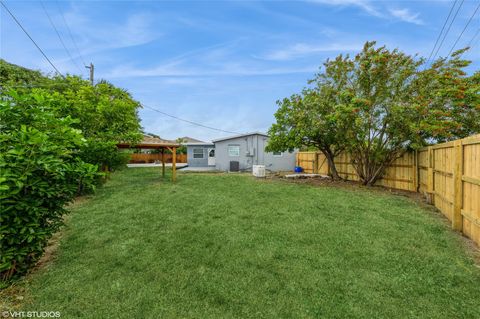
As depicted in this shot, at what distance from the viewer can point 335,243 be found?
13.3 ft

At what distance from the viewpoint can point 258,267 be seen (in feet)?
10.7

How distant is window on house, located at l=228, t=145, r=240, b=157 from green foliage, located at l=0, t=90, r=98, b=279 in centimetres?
1592

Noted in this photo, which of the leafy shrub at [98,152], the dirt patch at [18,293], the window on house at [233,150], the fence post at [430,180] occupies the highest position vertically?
the window on house at [233,150]

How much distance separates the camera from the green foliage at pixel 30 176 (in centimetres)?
259

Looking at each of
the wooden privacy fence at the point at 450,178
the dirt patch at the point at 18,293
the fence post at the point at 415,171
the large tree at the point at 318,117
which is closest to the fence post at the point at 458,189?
the wooden privacy fence at the point at 450,178

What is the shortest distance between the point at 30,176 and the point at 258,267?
3179mm

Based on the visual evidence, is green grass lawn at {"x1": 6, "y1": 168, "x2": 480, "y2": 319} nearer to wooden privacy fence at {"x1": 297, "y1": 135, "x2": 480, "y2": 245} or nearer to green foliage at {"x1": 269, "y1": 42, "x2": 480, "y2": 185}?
wooden privacy fence at {"x1": 297, "y1": 135, "x2": 480, "y2": 245}

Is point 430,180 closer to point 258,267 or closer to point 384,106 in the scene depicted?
point 384,106

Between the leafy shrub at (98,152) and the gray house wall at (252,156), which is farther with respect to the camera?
the gray house wall at (252,156)

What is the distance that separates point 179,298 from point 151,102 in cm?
3026

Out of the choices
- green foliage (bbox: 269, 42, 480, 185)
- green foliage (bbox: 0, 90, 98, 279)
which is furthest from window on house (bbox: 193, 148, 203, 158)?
green foliage (bbox: 0, 90, 98, 279)

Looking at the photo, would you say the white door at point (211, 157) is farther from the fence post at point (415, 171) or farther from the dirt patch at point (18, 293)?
the dirt patch at point (18, 293)

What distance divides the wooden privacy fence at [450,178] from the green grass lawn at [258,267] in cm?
48

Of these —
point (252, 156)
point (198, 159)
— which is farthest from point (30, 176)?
point (198, 159)
